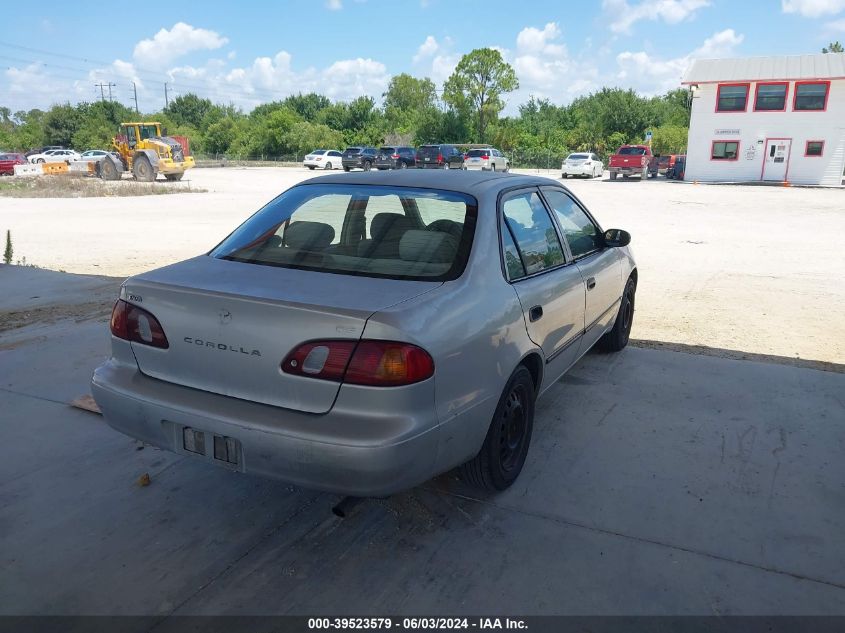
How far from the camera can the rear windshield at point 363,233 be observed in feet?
10.2

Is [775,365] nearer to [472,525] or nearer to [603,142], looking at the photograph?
[472,525]

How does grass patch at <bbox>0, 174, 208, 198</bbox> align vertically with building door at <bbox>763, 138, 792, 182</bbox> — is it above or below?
below

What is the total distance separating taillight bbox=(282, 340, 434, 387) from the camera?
8.09 ft

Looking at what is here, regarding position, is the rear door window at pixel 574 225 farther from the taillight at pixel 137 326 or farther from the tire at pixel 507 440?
the taillight at pixel 137 326

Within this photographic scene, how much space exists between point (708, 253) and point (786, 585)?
9.77 metres

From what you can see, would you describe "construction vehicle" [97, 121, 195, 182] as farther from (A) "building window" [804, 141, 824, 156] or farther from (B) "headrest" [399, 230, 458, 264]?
(A) "building window" [804, 141, 824, 156]

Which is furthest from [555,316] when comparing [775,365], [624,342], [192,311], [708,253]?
[708,253]

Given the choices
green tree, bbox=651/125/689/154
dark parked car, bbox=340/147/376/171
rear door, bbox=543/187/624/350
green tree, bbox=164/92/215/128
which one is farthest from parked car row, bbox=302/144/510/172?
green tree, bbox=164/92/215/128

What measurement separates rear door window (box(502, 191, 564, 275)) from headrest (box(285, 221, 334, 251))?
3.12ft

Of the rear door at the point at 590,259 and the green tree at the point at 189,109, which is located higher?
the green tree at the point at 189,109

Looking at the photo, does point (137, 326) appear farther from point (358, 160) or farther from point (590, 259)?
point (358, 160)

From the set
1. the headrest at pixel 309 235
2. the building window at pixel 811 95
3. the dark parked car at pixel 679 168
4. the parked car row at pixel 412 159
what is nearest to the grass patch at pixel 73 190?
the parked car row at pixel 412 159

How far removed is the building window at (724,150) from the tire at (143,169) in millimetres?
29913

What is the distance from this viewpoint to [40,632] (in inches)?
94.2
